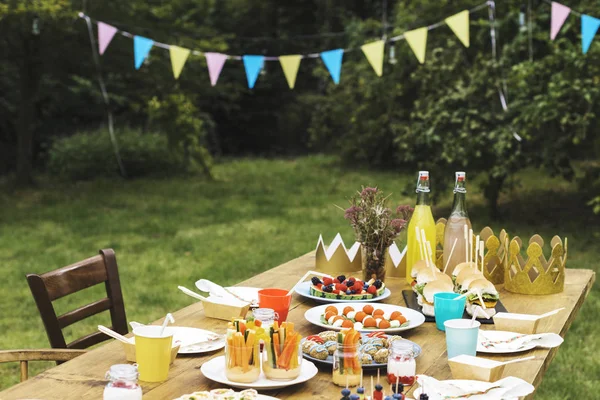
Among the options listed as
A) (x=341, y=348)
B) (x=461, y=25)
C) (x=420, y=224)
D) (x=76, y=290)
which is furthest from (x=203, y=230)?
(x=341, y=348)

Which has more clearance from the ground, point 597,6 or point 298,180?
point 597,6

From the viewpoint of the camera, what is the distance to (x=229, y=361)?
1579 mm

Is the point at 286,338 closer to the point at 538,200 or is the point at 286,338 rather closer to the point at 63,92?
the point at 538,200

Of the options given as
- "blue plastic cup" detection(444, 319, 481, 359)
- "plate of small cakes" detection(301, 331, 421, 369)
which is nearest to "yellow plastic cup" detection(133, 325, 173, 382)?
"plate of small cakes" detection(301, 331, 421, 369)

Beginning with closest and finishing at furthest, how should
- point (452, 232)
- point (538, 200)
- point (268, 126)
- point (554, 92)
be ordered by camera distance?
1. point (452, 232)
2. point (554, 92)
3. point (538, 200)
4. point (268, 126)

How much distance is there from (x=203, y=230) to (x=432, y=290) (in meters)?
5.61

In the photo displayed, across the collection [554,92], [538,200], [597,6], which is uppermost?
[597,6]

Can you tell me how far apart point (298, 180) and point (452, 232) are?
27.6 ft

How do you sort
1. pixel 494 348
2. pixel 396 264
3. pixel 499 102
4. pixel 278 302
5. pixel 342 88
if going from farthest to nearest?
1. pixel 342 88
2. pixel 499 102
3. pixel 396 264
4. pixel 278 302
5. pixel 494 348

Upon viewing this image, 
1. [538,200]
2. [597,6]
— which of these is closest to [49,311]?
[597,6]

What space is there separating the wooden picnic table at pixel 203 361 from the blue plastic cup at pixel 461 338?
4 cm

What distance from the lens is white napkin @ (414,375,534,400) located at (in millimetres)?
1520

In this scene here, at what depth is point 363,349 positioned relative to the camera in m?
1.72

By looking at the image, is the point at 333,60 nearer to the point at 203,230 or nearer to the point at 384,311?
the point at 203,230
